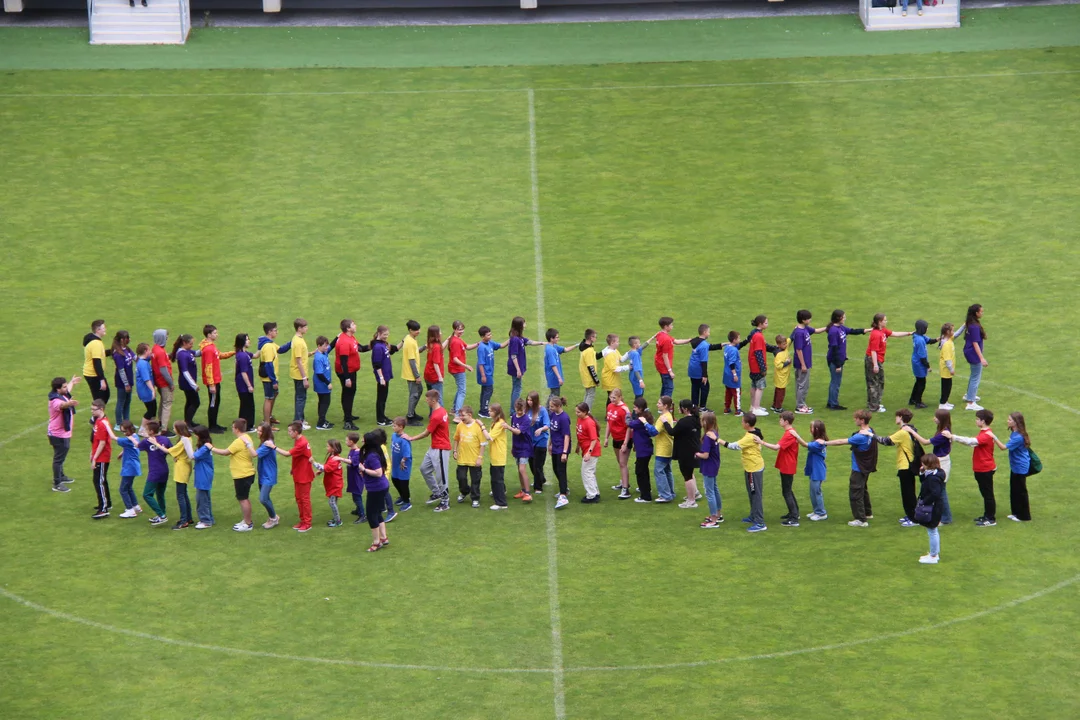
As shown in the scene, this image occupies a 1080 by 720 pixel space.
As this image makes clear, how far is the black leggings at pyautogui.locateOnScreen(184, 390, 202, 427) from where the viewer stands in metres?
27.6

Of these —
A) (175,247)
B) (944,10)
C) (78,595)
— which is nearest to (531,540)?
(78,595)

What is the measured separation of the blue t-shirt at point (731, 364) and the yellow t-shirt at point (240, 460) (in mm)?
8734

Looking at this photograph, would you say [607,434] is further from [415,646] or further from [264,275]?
[264,275]

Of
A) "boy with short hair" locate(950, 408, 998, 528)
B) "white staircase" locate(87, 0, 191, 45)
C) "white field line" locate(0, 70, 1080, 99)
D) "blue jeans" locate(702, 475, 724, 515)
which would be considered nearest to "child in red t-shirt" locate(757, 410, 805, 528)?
"blue jeans" locate(702, 475, 724, 515)

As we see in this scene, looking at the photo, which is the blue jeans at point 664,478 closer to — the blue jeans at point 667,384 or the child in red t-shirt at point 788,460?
the child in red t-shirt at point 788,460

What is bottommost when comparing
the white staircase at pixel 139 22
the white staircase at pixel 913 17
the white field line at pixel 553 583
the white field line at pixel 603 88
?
the white field line at pixel 553 583

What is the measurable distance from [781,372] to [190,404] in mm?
10693

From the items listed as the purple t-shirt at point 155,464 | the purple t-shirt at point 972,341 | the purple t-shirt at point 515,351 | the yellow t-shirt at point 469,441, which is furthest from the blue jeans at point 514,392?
the purple t-shirt at point 972,341

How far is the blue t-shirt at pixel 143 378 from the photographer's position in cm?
2739

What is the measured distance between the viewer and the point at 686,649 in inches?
813

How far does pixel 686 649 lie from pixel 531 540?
13.1 ft

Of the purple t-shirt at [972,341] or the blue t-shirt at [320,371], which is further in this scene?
the purple t-shirt at [972,341]

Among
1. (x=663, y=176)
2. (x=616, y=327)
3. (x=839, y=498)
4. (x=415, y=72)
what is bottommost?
(x=839, y=498)

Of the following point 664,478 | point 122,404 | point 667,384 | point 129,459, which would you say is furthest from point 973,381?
point 122,404
